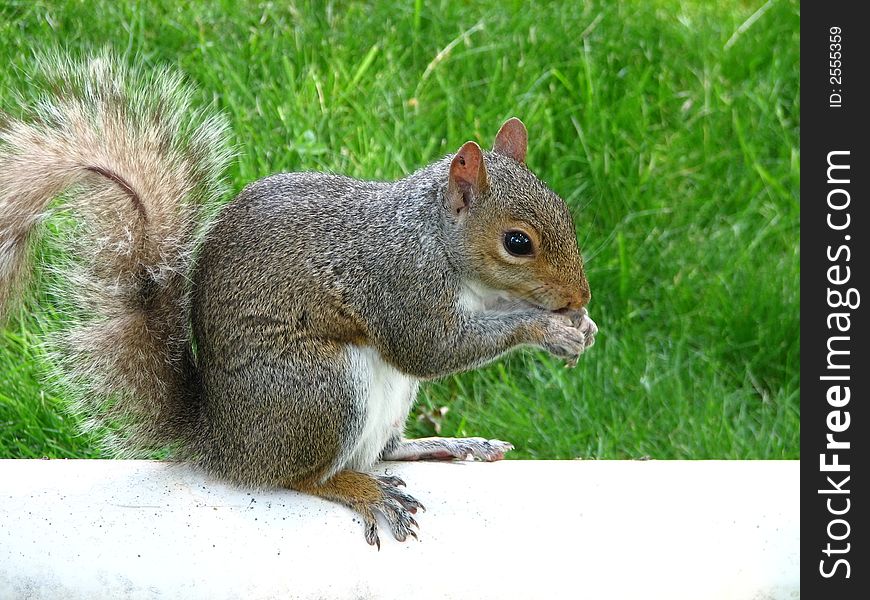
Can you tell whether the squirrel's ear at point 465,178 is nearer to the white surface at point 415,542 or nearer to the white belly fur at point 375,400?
the white belly fur at point 375,400

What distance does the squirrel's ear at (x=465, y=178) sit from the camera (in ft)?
6.42

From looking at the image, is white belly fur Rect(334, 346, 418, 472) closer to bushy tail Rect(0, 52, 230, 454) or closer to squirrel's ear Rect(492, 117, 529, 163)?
bushy tail Rect(0, 52, 230, 454)

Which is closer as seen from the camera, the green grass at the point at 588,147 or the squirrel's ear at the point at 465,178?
the squirrel's ear at the point at 465,178

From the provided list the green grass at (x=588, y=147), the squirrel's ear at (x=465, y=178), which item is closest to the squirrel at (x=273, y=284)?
the squirrel's ear at (x=465, y=178)

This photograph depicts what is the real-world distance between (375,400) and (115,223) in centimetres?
47

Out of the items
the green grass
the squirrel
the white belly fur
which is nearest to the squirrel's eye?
the squirrel

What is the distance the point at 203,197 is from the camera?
2084 millimetres

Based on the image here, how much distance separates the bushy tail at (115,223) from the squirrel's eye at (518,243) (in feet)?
1.57

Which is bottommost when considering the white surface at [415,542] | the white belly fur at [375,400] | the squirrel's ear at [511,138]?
the white surface at [415,542]

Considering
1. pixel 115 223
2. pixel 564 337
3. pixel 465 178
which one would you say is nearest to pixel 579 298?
pixel 564 337

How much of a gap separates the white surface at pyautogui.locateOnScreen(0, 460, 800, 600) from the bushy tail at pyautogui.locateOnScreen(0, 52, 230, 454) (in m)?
0.14

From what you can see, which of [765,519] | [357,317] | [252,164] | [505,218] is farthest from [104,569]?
[252,164]

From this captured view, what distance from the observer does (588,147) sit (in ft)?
10.4

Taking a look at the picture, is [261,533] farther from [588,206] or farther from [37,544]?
[588,206]
